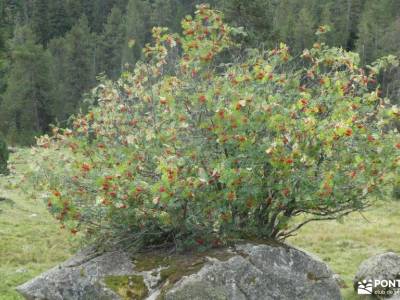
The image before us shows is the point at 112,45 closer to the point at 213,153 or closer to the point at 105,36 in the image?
the point at 105,36

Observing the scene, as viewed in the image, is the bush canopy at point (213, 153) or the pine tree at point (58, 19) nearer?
the bush canopy at point (213, 153)

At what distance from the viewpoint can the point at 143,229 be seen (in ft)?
33.2

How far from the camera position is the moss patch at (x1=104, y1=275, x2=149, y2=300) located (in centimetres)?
943

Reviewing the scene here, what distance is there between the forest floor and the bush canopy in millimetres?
2029

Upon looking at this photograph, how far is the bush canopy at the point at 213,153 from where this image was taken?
9195 mm

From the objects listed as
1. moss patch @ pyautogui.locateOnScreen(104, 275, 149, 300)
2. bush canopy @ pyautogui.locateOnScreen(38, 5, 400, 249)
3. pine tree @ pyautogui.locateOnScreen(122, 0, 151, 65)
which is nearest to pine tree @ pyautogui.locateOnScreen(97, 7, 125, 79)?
pine tree @ pyautogui.locateOnScreen(122, 0, 151, 65)

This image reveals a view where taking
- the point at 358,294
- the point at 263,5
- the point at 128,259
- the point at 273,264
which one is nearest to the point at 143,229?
the point at 128,259

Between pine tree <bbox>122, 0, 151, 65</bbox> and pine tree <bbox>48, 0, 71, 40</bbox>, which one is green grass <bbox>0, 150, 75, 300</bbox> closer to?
pine tree <bbox>122, 0, 151, 65</bbox>

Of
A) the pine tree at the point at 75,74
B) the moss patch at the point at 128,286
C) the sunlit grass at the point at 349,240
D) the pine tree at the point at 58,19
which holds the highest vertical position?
the moss patch at the point at 128,286

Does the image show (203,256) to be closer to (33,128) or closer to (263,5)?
(263,5)

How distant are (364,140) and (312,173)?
1327mm

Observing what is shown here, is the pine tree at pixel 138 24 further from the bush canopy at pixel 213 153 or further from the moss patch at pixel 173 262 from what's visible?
the moss patch at pixel 173 262

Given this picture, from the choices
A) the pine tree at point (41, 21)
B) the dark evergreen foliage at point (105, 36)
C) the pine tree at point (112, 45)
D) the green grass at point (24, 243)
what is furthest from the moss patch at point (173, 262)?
the pine tree at point (41, 21)

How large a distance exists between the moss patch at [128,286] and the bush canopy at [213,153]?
81 centimetres
